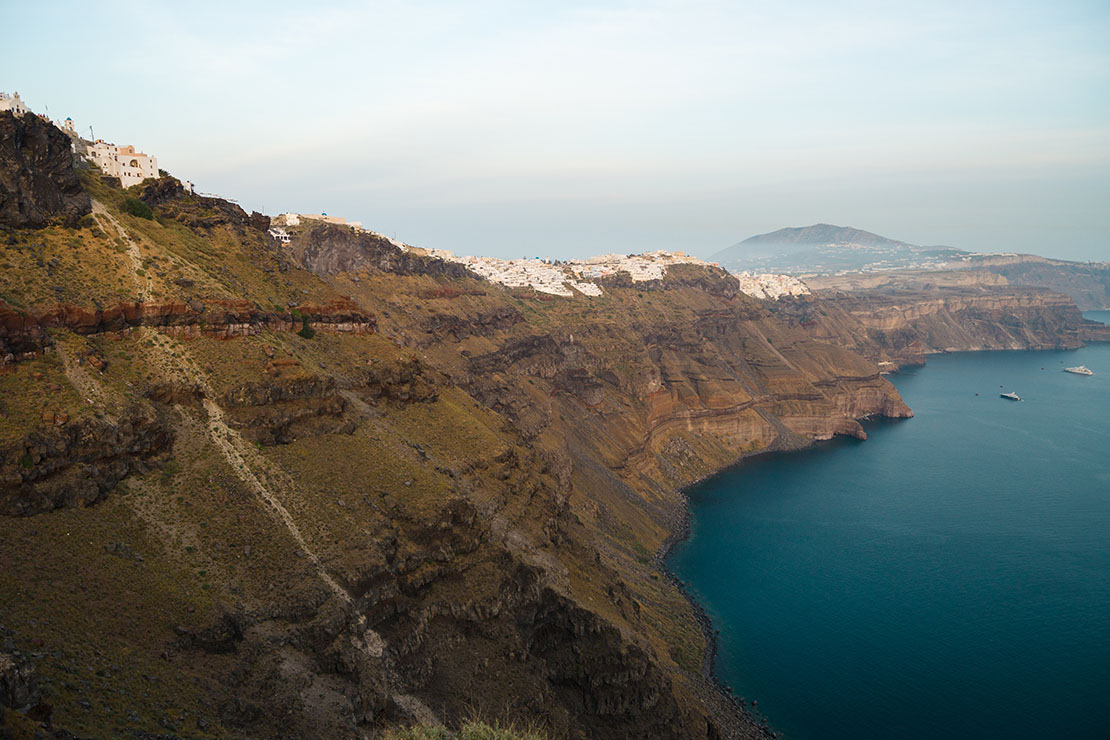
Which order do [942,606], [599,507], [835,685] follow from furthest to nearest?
[599,507] < [942,606] < [835,685]

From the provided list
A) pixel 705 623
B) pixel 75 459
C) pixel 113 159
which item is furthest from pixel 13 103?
pixel 705 623

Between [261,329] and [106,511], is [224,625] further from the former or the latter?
[261,329]

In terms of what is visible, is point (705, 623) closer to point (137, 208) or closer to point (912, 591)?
point (912, 591)

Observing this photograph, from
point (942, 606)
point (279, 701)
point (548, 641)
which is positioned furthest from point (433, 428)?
point (942, 606)

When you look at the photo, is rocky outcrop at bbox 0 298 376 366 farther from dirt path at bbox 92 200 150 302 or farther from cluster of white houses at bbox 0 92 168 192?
cluster of white houses at bbox 0 92 168 192

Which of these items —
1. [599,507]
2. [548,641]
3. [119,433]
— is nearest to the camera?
[119,433]

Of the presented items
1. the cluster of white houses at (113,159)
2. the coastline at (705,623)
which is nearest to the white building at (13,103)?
the cluster of white houses at (113,159)

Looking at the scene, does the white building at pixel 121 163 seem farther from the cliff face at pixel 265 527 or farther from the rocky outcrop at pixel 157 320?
the rocky outcrop at pixel 157 320
